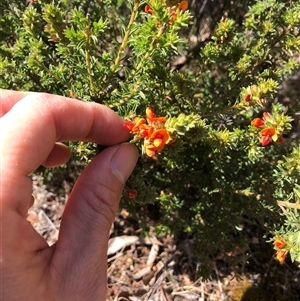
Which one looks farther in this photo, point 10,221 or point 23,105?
point 23,105

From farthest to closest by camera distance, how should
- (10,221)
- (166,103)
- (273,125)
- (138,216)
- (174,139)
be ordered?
→ 1. (138,216)
2. (166,103)
3. (273,125)
4. (174,139)
5. (10,221)

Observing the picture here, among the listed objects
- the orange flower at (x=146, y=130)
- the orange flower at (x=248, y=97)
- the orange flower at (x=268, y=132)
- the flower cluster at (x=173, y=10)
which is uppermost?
the flower cluster at (x=173, y=10)

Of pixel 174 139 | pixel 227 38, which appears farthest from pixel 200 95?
pixel 174 139

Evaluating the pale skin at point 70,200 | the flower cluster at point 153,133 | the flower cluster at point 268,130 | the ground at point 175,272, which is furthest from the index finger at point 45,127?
the ground at point 175,272

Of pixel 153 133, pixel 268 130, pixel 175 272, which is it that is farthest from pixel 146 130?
pixel 175 272

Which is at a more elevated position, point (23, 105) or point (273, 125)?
point (273, 125)

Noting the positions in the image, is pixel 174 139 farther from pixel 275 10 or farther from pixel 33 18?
pixel 275 10

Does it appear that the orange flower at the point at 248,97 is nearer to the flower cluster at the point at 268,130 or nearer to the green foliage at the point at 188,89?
the green foliage at the point at 188,89

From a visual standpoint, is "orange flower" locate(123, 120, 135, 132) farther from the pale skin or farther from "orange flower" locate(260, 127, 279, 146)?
"orange flower" locate(260, 127, 279, 146)

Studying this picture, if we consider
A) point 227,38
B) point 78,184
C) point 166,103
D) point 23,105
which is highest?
point 227,38
